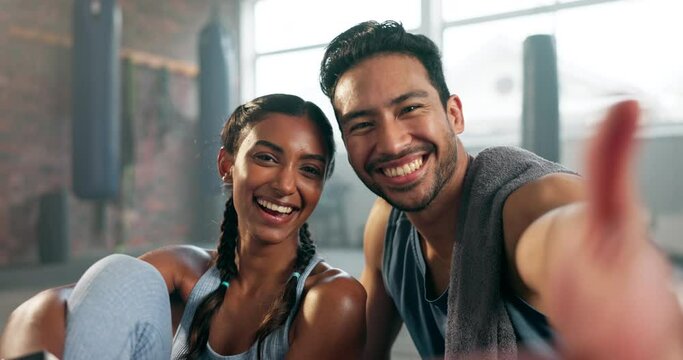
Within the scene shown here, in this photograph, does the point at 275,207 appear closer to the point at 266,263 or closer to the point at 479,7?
the point at 266,263

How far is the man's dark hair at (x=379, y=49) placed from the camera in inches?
43.1

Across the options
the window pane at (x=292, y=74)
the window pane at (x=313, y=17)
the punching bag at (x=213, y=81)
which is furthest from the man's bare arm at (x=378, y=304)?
the window pane at (x=292, y=74)

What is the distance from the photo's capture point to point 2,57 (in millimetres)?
4051

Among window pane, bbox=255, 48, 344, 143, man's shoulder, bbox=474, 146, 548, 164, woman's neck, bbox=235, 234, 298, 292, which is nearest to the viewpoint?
man's shoulder, bbox=474, 146, 548, 164

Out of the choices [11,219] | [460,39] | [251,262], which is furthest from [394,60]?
[460,39]

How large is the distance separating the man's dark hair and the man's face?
22mm

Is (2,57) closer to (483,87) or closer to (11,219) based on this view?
(11,219)

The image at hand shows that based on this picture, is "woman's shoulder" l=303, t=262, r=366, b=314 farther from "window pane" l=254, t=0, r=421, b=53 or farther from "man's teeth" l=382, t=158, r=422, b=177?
"window pane" l=254, t=0, r=421, b=53

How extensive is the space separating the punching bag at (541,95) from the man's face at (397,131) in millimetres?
2281

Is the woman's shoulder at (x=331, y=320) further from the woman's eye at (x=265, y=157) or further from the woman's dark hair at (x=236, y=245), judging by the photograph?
the woman's eye at (x=265, y=157)

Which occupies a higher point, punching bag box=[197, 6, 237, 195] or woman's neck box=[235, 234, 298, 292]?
punching bag box=[197, 6, 237, 195]

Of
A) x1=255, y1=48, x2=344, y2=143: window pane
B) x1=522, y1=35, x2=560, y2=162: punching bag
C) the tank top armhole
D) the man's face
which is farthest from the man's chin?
x1=255, y1=48, x2=344, y2=143: window pane

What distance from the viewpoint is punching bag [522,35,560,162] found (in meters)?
3.17

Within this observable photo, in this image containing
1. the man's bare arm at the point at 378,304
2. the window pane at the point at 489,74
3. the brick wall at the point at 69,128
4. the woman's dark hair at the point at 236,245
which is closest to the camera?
the woman's dark hair at the point at 236,245
